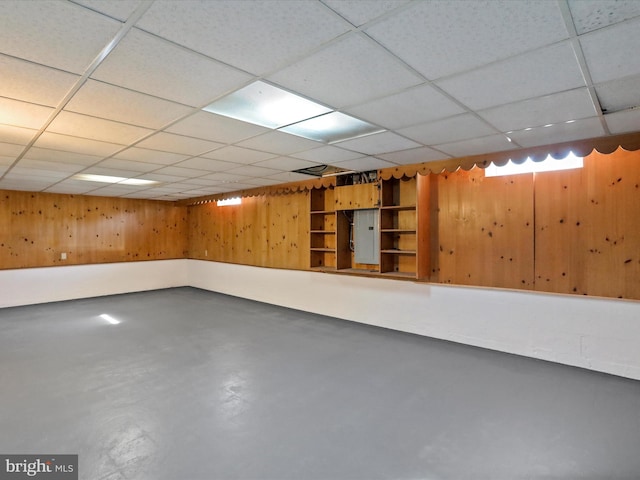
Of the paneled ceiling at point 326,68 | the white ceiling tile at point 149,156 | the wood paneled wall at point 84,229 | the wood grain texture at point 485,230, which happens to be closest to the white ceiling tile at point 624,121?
the paneled ceiling at point 326,68

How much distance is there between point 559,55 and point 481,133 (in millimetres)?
1260

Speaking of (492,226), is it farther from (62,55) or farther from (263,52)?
(62,55)

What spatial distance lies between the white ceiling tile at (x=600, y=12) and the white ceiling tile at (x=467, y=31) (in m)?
0.06

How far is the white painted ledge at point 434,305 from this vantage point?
10.7ft

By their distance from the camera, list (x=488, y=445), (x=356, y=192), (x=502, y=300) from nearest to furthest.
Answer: (x=488, y=445) < (x=502, y=300) < (x=356, y=192)

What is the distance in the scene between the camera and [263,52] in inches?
63.2

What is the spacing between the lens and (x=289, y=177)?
5129mm

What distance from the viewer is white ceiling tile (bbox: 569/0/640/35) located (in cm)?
126

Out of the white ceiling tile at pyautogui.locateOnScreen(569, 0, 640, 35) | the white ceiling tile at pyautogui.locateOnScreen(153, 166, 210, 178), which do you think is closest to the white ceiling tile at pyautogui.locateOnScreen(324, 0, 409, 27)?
the white ceiling tile at pyautogui.locateOnScreen(569, 0, 640, 35)

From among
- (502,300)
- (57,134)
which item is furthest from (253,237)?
(502,300)

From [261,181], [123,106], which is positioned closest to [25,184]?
[261,181]

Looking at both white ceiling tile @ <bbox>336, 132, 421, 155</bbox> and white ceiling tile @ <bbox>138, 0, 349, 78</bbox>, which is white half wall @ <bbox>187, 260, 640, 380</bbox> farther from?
white ceiling tile @ <bbox>138, 0, 349, 78</bbox>

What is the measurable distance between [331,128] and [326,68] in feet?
3.66

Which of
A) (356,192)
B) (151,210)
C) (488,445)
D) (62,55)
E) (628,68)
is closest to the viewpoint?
(62,55)
